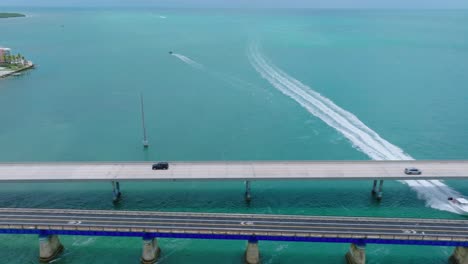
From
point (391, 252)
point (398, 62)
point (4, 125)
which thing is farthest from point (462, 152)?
point (4, 125)

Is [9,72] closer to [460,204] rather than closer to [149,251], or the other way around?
[149,251]

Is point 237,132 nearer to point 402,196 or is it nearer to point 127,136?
point 127,136

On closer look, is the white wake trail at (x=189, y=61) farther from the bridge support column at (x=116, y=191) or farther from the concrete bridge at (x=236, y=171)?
the bridge support column at (x=116, y=191)

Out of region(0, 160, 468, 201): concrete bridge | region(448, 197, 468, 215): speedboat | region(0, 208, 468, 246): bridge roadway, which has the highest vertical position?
region(0, 160, 468, 201): concrete bridge

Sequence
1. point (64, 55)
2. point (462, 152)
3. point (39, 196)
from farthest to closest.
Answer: point (64, 55), point (462, 152), point (39, 196)

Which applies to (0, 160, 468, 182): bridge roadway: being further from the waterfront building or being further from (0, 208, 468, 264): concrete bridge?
the waterfront building

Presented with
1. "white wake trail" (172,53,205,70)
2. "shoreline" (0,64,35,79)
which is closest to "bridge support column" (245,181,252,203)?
"white wake trail" (172,53,205,70)

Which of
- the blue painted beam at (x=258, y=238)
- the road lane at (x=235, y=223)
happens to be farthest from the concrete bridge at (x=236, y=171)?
the blue painted beam at (x=258, y=238)
